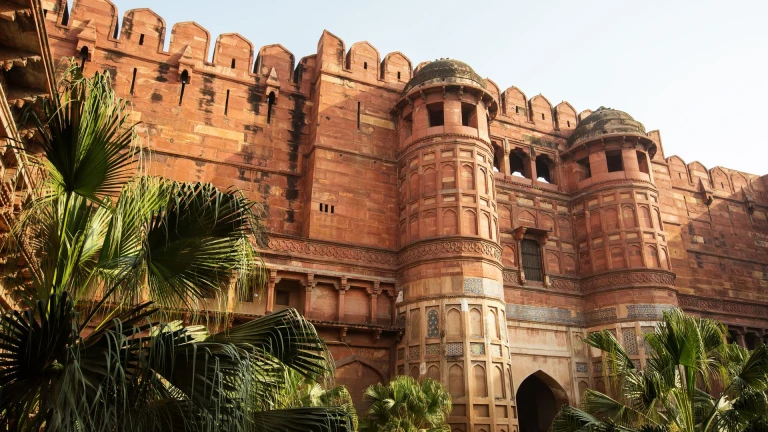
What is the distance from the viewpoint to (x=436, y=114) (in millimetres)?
19531

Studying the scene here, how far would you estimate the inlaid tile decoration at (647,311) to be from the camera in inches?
698

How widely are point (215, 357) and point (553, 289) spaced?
1594cm

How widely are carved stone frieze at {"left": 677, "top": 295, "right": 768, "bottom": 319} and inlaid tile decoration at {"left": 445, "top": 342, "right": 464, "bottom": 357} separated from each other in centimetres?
1029

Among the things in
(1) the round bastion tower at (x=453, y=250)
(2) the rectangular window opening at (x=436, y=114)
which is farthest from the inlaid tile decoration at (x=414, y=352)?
(2) the rectangular window opening at (x=436, y=114)

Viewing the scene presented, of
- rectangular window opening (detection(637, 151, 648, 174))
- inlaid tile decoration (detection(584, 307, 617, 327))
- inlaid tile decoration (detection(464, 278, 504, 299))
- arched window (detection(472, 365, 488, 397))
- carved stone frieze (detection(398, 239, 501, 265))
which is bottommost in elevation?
arched window (detection(472, 365, 488, 397))

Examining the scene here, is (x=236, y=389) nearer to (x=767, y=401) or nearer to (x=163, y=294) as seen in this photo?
(x=163, y=294)

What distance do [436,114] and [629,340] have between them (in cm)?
924

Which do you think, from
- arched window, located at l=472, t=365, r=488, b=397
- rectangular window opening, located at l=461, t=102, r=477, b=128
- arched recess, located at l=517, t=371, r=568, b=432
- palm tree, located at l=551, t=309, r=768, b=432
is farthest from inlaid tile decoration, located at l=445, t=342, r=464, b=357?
rectangular window opening, located at l=461, t=102, r=477, b=128

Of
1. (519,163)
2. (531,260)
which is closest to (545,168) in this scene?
(519,163)

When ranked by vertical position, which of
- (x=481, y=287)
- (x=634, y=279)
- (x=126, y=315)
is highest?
(x=634, y=279)

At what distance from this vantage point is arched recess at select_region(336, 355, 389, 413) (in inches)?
590

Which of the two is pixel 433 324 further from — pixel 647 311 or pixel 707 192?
pixel 707 192

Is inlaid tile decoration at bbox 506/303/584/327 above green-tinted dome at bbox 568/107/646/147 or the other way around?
the other way around

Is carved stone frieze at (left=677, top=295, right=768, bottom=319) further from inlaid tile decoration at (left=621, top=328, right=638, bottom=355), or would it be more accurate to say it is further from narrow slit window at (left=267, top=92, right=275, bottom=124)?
narrow slit window at (left=267, top=92, right=275, bottom=124)
